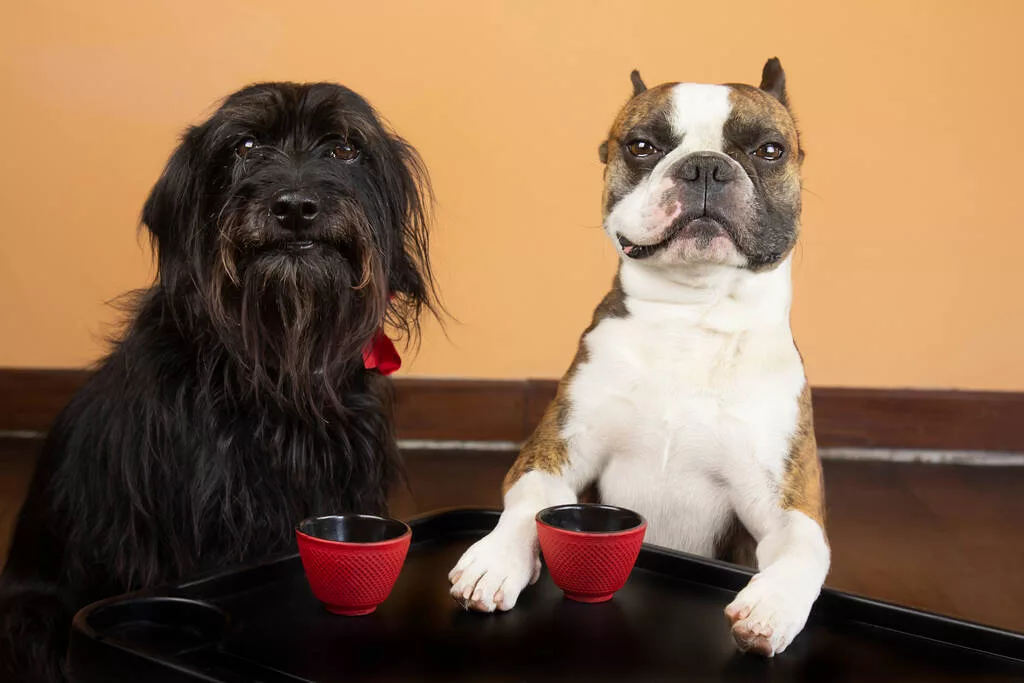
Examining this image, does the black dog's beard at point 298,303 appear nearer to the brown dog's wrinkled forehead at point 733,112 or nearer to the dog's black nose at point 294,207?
the dog's black nose at point 294,207

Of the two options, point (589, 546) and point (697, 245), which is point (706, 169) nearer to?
point (697, 245)

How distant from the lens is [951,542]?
9.52ft

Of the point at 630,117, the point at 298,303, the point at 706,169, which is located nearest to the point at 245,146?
the point at 298,303

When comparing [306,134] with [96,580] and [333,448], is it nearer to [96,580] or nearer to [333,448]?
[333,448]

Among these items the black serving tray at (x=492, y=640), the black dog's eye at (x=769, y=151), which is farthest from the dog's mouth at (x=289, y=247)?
the black dog's eye at (x=769, y=151)

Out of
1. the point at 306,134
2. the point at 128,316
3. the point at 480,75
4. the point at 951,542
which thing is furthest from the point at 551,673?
the point at 480,75

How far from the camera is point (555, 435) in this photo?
1552 millimetres

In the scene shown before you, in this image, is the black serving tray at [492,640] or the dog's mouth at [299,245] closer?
the black serving tray at [492,640]

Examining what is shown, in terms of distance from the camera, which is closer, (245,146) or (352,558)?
(352,558)

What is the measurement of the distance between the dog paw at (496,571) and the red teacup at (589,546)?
5 cm

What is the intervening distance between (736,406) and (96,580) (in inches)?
40.1

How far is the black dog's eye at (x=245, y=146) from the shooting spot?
64.4 inches

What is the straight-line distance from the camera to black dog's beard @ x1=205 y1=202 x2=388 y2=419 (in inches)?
61.2

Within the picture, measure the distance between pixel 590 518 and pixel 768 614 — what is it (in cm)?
21
